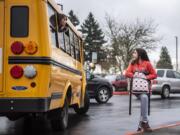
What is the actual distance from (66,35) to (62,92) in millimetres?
1811

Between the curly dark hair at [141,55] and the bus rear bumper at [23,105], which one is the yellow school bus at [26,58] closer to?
the bus rear bumper at [23,105]

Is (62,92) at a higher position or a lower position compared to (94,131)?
higher

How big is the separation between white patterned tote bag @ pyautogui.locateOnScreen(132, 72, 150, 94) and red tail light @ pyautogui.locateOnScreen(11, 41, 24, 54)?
2.72 meters

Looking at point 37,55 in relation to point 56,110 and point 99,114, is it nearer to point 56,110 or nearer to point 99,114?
point 56,110

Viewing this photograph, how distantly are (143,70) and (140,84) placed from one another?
31 cm

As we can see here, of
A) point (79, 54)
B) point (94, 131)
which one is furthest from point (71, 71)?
point (79, 54)

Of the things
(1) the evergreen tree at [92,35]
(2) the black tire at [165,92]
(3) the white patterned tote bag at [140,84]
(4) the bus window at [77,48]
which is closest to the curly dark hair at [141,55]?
(3) the white patterned tote bag at [140,84]

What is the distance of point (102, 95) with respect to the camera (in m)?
23.2

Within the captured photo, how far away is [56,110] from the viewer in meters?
11.4

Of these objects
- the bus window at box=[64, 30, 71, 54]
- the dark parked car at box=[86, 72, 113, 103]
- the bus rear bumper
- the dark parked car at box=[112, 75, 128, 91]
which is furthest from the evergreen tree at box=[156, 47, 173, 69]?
the bus rear bumper

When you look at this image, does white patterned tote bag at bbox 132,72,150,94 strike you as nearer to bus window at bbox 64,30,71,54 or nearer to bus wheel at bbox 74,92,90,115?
bus window at bbox 64,30,71,54

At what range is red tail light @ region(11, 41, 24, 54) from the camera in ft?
32.0

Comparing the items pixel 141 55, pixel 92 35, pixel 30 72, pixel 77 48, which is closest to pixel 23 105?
pixel 30 72

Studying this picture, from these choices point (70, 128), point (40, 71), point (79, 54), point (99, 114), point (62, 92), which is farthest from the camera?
point (99, 114)
